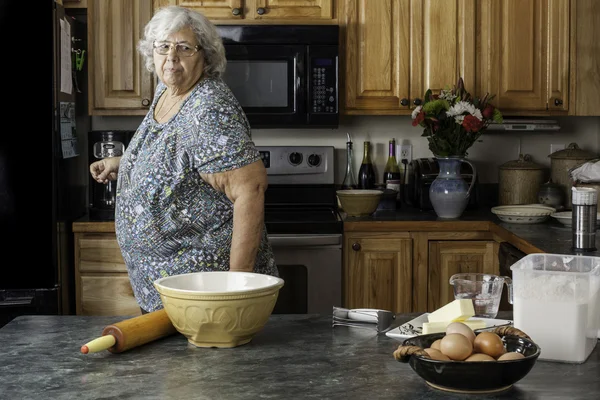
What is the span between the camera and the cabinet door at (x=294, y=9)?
3936mm

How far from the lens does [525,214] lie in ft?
12.0

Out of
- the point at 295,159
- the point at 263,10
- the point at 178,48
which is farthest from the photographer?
the point at 295,159

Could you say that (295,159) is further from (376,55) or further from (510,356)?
(510,356)

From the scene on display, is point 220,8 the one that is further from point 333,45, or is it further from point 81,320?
point 81,320

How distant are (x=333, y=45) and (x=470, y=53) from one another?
0.63 meters

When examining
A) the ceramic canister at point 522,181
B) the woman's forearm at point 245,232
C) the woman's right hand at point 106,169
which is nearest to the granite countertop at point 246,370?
the woman's forearm at point 245,232

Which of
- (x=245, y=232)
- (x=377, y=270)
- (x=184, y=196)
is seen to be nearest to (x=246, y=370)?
(x=245, y=232)

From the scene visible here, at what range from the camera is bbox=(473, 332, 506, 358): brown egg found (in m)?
1.44

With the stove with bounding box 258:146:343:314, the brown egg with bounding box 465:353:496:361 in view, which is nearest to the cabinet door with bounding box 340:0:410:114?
the stove with bounding box 258:146:343:314

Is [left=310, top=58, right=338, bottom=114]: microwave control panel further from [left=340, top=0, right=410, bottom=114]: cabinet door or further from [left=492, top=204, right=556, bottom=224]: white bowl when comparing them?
[left=492, top=204, right=556, bottom=224]: white bowl

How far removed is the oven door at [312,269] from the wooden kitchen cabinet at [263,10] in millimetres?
1006

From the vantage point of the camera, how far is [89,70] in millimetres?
3936

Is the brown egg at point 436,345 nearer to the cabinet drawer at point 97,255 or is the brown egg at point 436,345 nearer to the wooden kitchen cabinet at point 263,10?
the cabinet drawer at point 97,255

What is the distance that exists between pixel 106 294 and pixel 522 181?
198cm
